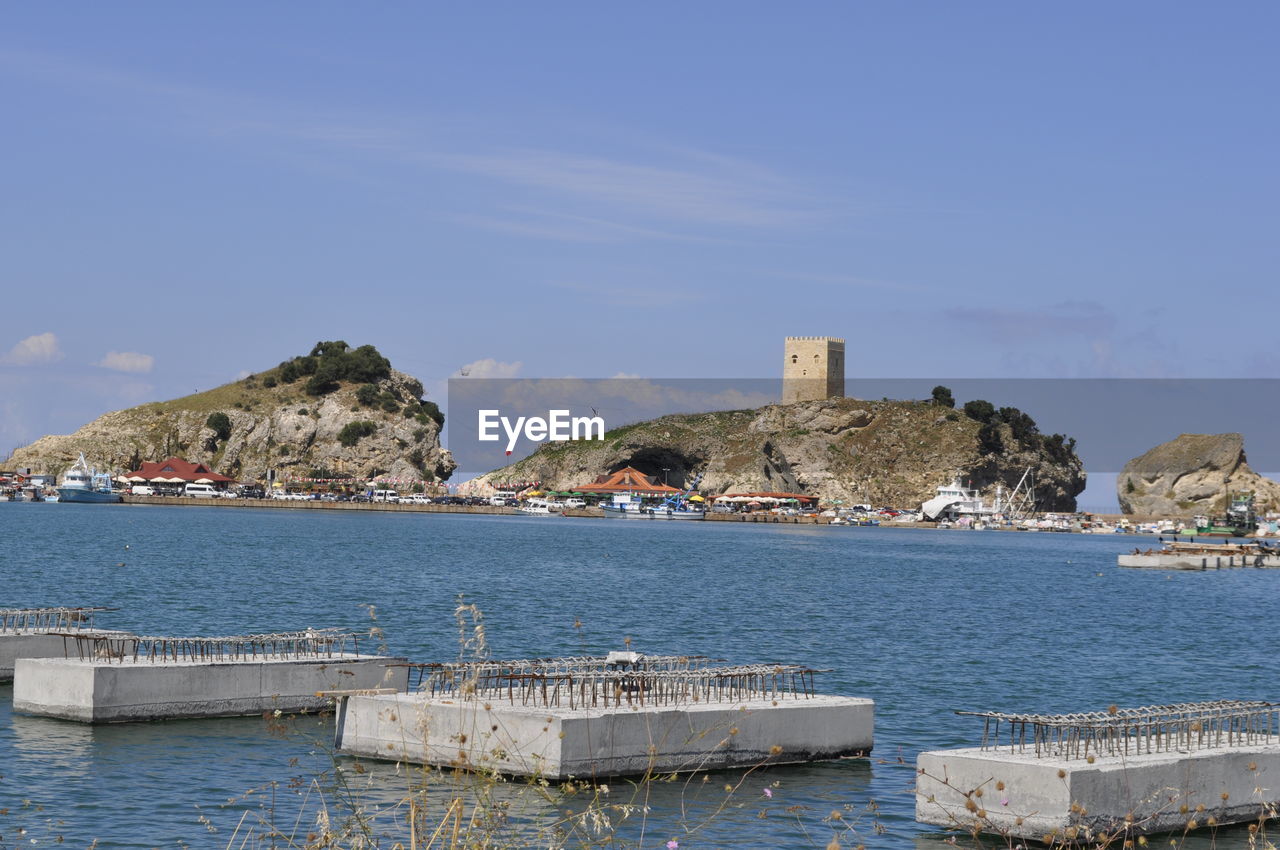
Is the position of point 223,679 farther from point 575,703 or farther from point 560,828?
point 560,828

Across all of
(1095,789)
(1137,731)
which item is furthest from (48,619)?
(1095,789)

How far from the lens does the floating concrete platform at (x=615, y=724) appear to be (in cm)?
2147

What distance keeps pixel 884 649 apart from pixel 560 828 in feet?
92.4

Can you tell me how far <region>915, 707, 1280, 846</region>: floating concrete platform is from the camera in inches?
742

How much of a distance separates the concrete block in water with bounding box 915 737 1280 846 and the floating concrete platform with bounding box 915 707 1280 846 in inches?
0.5

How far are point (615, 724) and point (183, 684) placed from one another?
9501 mm

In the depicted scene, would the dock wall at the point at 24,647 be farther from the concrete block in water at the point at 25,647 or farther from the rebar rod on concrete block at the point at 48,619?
the rebar rod on concrete block at the point at 48,619

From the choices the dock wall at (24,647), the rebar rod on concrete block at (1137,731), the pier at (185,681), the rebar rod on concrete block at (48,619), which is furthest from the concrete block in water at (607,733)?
the rebar rod on concrete block at (48,619)

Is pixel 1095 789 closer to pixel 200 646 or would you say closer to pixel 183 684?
pixel 183 684

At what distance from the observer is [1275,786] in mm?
21375

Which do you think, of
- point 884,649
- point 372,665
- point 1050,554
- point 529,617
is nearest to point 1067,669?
point 884,649

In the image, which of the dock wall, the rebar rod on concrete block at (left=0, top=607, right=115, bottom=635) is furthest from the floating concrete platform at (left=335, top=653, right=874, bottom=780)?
the rebar rod on concrete block at (left=0, top=607, right=115, bottom=635)

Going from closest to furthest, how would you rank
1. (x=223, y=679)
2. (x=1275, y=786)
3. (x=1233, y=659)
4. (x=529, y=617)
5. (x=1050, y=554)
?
(x=1275, y=786) < (x=223, y=679) < (x=1233, y=659) < (x=529, y=617) < (x=1050, y=554)

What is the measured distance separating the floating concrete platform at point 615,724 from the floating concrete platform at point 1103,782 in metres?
2.81
